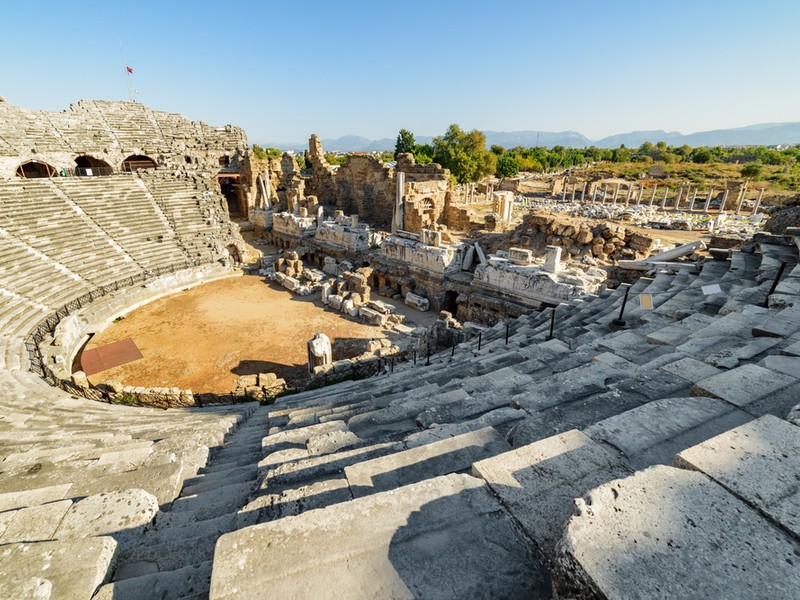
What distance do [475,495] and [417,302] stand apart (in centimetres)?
1375

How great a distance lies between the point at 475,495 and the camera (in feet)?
6.37

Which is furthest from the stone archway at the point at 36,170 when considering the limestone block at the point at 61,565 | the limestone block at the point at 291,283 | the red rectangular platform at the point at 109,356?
the limestone block at the point at 61,565

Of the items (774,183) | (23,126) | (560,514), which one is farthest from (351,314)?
(774,183)

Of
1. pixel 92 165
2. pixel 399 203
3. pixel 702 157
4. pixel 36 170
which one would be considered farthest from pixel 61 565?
pixel 702 157

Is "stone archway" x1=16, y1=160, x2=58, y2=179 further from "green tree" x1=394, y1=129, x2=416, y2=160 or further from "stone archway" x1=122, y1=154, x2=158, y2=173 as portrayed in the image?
"green tree" x1=394, y1=129, x2=416, y2=160

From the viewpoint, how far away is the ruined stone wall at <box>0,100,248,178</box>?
22.1 metres

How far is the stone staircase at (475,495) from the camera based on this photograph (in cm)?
143

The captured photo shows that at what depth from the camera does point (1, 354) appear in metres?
10.4

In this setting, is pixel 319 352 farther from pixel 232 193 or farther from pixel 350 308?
pixel 232 193

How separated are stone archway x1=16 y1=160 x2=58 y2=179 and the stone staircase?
90.7ft

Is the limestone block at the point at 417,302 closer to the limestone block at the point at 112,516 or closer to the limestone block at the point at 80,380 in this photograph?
the limestone block at the point at 80,380

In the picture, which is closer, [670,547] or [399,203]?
[670,547]

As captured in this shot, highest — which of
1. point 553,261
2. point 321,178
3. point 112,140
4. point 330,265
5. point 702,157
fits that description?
point 112,140

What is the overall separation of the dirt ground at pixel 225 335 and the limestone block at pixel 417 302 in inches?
12.1
